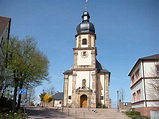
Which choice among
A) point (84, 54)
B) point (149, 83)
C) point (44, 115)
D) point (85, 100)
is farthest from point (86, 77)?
point (44, 115)

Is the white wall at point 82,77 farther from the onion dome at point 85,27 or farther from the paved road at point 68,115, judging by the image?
the paved road at point 68,115

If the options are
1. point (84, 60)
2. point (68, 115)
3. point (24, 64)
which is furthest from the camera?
point (84, 60)

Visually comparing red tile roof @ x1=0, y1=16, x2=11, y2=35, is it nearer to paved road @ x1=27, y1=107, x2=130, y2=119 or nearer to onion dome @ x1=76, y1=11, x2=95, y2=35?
paved road @ x1=27, y1=107, x2=130, y2=119

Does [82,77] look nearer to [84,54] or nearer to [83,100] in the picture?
[83,100]

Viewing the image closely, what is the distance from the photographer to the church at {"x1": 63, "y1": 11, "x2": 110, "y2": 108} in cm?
4359

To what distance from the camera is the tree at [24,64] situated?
2219cm

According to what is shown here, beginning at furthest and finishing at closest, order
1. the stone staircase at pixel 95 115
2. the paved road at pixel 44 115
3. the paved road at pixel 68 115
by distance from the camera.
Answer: the stone staircase at pixel 95 115, the paved road at pixel 68 115, the paved road at pixel 44 115

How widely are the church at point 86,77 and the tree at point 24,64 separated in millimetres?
20616

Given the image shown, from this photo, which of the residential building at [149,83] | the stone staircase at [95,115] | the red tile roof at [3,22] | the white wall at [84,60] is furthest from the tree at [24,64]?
the white wall at [84,60]

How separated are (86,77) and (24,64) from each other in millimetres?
24115

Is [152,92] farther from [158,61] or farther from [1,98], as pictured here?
[1,98]

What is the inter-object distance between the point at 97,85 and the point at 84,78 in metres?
4.10

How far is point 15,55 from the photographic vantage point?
74.7 feet

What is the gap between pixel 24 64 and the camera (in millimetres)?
22391
